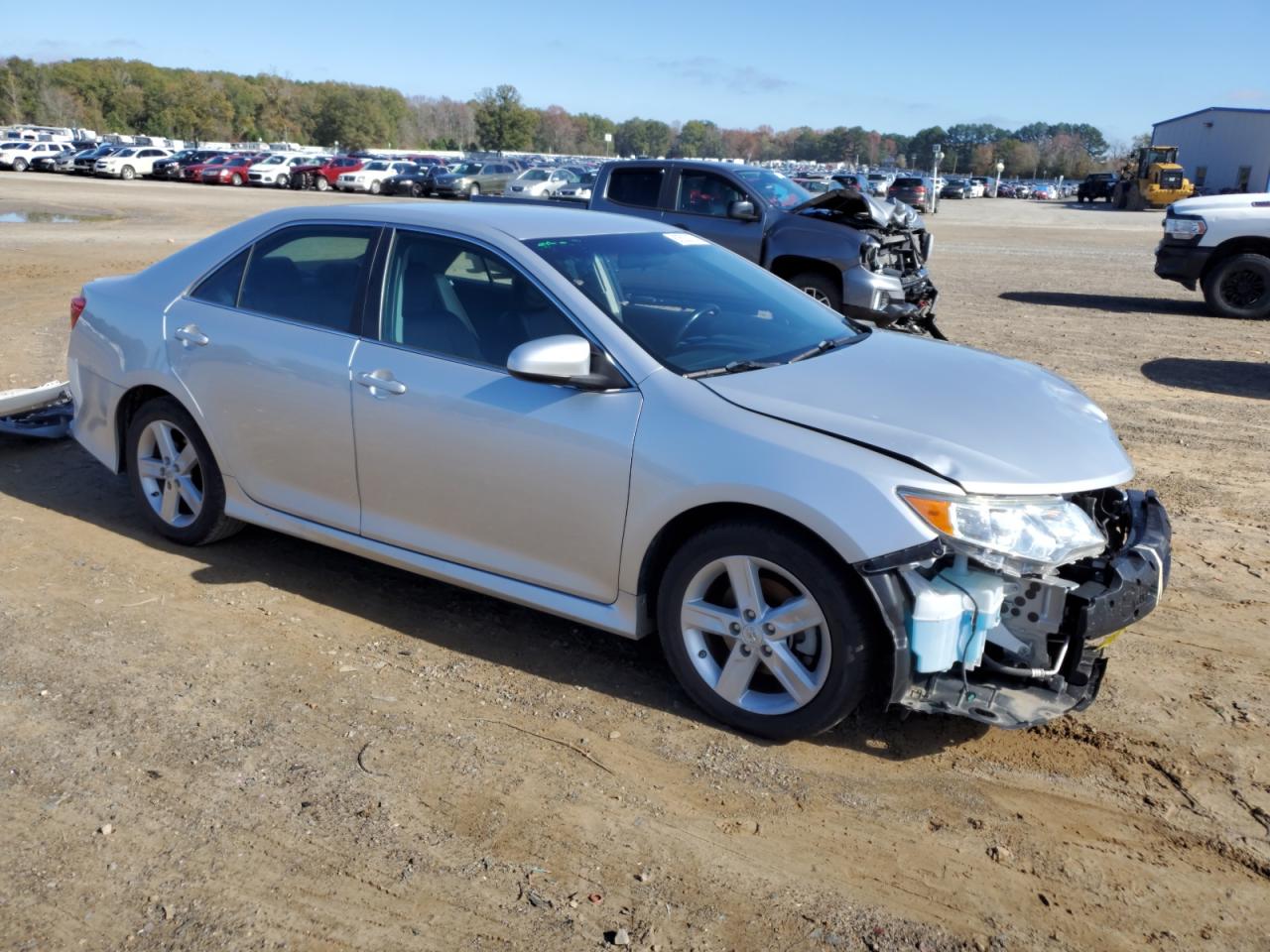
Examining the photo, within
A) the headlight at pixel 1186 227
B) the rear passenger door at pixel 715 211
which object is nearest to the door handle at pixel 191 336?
the rear passenger door at pixel 715 211

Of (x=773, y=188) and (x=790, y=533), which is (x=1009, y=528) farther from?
(x=773, y=188)

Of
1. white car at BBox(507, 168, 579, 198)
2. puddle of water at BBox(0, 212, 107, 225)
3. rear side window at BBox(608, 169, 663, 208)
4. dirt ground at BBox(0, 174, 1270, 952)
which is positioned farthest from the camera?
white car at BBox(507, 168, 579, 198)

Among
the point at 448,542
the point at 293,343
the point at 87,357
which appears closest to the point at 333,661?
the point at 448,542

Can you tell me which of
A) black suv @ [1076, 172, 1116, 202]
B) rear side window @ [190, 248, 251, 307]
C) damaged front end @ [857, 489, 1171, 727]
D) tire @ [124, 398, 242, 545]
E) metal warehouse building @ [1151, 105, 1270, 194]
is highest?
metal warehouse building @ [1151, 105, 1270, 194]

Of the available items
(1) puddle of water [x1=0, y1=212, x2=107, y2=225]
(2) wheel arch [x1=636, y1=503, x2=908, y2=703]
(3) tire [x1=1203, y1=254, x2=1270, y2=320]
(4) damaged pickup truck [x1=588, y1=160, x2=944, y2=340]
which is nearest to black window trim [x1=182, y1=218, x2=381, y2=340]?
(2) wheel arch [x1=636, y1=503, x2=908, y2=703]

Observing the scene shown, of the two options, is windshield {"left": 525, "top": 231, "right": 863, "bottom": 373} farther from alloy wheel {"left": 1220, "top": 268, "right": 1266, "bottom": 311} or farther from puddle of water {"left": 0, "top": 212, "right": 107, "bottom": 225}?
puddle of water {"left": 0, "top": 212, "right": 107, "bottom": 225}

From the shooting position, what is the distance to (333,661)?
4.28 meters

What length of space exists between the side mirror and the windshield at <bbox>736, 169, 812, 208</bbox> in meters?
8.81

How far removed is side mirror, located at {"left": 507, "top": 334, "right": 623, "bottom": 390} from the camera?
12.4 ft

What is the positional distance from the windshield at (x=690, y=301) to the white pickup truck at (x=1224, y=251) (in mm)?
10482

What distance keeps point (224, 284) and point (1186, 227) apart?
12232 mm

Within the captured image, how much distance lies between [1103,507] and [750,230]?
27.6 ft

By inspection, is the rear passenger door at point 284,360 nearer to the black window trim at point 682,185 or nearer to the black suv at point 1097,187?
the black window trim at point 682,185

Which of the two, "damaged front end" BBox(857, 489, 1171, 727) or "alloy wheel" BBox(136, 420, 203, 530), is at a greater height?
"damaged front end" BBox(857, 489, 1171, 727)
